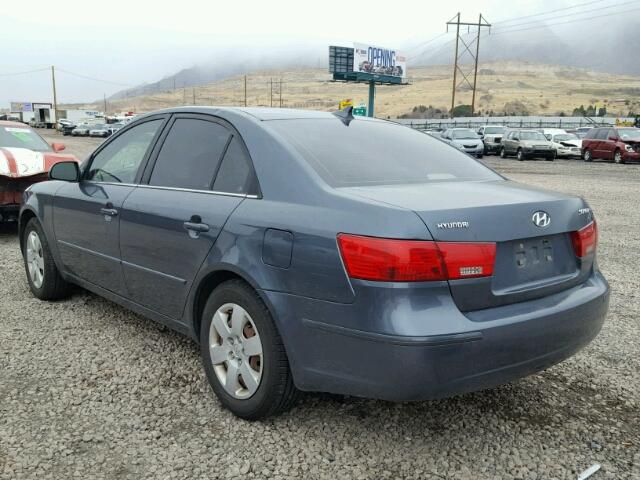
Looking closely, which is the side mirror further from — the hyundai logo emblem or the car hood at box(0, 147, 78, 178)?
the hyundai logo emblem

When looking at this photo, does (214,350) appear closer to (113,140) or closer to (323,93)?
(113,140)

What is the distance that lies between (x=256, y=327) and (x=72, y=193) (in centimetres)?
242

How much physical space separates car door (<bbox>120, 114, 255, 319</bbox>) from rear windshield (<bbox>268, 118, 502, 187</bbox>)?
0.37 m

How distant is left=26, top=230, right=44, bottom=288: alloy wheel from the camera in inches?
204

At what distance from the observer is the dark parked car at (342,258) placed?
99.5 inches

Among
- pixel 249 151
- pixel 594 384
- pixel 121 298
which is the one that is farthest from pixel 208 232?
pixel 594 384

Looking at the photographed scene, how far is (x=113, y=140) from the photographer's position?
4.60 metres

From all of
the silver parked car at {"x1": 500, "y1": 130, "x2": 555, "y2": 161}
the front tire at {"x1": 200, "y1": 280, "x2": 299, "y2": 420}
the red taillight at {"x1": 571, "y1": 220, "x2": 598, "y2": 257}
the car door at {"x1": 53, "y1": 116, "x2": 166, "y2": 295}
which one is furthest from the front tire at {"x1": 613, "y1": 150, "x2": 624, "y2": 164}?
the front tire at {"x1": 200, "y1": 280, "x2": 299, "y2": 420}

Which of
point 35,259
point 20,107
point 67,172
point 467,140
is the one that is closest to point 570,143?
point 467,140

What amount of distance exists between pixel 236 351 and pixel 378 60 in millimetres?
66337

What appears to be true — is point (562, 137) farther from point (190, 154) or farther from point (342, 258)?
point (342, 258)

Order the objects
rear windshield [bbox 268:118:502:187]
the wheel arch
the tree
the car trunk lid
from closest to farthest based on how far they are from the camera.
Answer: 1. the car trunk lid
2. rear windshield [bbox 268:118:502:187]
3. the wheel arch
4. the tree

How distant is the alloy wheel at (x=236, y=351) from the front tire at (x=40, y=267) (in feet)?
7.75

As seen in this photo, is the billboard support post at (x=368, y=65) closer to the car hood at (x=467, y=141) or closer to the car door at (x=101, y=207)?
the car hood at (x=467, y=141)
